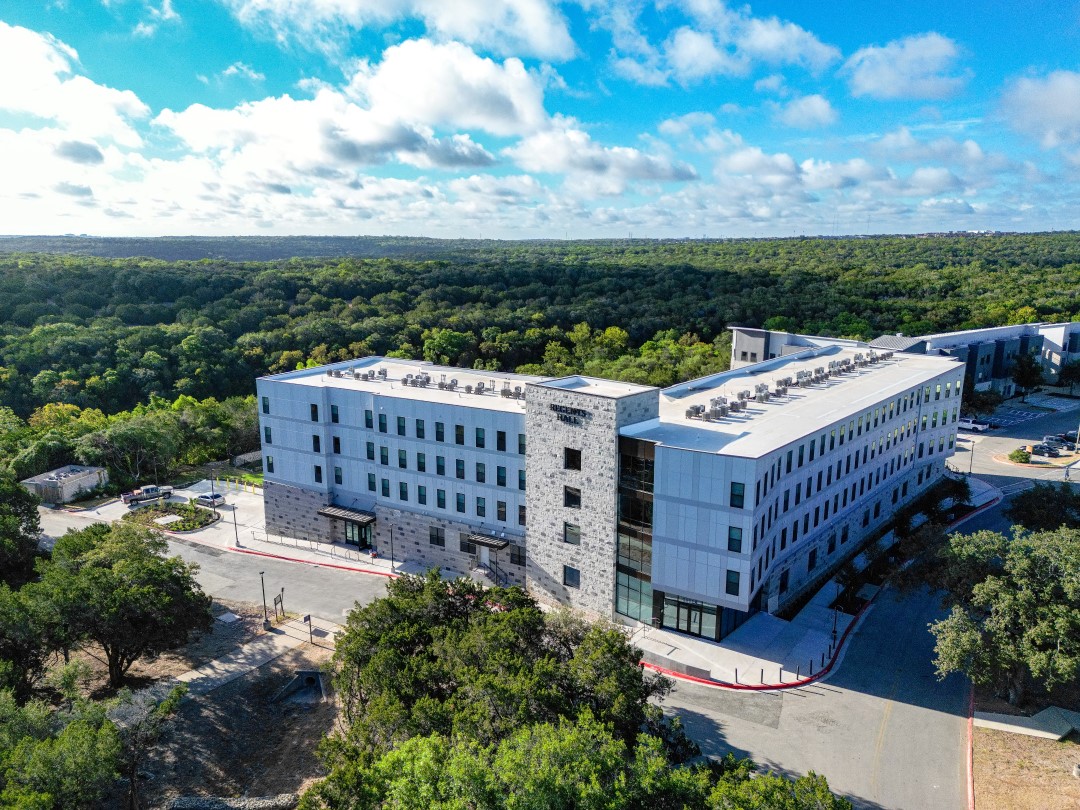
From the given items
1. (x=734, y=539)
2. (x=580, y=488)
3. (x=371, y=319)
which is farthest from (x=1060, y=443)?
(x=371, y=319)

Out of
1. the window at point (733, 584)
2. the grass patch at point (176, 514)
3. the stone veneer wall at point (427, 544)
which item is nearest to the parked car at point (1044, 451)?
the window at point (733, 584)

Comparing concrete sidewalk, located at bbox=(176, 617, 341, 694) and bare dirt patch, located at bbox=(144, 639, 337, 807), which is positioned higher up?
concrete sidewalk, located at bbox=(176, 617, 341, 694)

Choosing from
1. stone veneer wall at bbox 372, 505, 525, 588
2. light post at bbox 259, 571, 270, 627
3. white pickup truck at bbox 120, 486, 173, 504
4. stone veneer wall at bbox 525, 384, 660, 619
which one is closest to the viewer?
stone veneer wall at bbox 525, 384, 660, 619

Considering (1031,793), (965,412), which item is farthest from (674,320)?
(1031,793)

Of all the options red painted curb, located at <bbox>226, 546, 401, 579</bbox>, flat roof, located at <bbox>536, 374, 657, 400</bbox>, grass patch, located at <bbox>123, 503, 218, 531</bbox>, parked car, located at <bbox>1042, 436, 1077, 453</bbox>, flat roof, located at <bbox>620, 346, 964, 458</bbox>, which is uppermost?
flat roof, located at <bbox>536, 374, 657, 400</bbox>

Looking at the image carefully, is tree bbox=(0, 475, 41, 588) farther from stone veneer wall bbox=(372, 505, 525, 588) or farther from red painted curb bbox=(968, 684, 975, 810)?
red painted curb bbox=(968, 684, 975, 810)

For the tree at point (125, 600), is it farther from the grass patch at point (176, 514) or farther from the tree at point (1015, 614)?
the tree at point (1015, 614)

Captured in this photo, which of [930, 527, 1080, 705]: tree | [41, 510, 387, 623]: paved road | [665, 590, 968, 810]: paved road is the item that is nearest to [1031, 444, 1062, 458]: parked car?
[665, 590, 968, 810]: paved road
